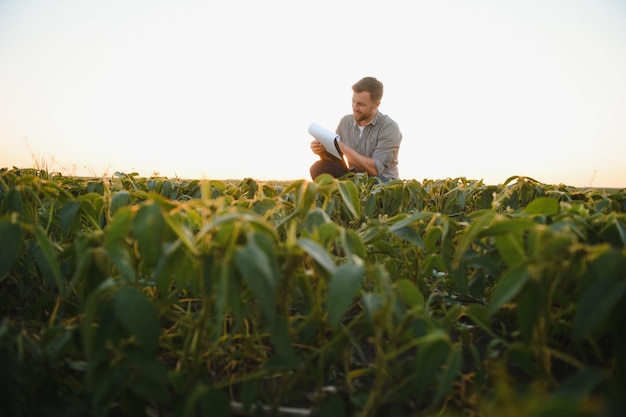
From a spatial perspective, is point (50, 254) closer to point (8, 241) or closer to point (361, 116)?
point (8, 241)

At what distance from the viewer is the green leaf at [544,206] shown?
37.2 inches

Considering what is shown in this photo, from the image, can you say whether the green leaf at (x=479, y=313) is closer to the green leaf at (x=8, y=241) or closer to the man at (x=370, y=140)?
the green leaf at (x=8, y=241)

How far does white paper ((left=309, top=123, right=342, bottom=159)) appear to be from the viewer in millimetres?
3555

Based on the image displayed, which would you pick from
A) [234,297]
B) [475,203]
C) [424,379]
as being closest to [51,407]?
[234,297]

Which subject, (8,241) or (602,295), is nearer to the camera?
(602,295)

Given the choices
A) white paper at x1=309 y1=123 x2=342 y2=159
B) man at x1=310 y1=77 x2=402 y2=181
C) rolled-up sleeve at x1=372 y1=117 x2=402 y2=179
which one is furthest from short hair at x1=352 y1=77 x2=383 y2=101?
white paper at x1=309 y1=123 x2=342 y2=159

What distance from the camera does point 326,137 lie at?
356 centimetres

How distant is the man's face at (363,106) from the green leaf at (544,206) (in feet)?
12.6

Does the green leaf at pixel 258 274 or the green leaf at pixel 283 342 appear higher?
the green leaf at pixel 258 274

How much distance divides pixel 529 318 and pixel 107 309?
0.68 m

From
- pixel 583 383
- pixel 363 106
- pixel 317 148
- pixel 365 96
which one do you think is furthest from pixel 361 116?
pixel 583 383

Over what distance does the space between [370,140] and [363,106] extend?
0.43m

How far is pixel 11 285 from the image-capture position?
1.22 m

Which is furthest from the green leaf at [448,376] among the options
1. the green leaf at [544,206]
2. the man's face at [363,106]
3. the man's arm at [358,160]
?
the man's face at [363,106]
